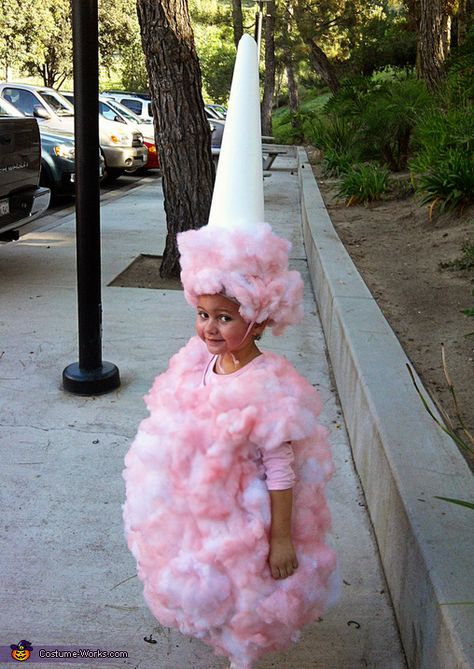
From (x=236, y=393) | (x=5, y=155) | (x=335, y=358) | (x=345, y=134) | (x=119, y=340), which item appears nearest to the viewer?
(x=236, y=393)

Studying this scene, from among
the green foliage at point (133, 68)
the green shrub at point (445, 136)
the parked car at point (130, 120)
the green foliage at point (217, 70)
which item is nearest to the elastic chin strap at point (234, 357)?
the green shrub at point (445, 136)

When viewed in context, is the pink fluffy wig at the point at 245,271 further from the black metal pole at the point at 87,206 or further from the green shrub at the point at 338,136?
the green shrub at the point at 338,136

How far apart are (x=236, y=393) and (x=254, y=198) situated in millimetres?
565

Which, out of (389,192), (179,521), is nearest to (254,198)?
(179,521)

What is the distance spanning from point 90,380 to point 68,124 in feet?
32.8

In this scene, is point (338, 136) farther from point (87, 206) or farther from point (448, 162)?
point (87, 206)

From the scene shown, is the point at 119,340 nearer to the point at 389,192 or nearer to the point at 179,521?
the point at 179,521

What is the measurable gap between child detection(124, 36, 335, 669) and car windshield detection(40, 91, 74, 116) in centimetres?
1291

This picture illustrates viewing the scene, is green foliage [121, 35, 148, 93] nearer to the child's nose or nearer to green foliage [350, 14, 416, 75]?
green foliage [350, 14, 416, 75]

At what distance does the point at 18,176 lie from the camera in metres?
6.63

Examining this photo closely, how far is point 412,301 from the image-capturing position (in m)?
5.68

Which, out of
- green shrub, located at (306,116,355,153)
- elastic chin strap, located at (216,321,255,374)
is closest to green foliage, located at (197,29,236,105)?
green shrub, located at (306,116,355,153)

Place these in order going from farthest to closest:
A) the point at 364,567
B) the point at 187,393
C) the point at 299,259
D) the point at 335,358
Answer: the point at 299,259, the point at 335,358, the point at 364,567, the point at 187,393

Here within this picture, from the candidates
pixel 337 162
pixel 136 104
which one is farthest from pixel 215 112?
pixel 337 162
